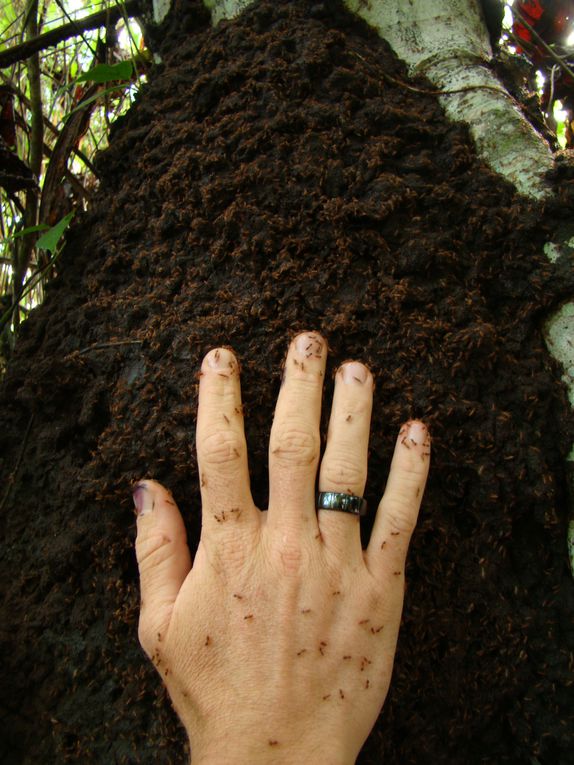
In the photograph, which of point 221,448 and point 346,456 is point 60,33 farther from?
point 346,456

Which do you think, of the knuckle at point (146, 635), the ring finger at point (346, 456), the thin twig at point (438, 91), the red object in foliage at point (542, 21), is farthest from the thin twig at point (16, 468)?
the red object in foliage at point (542, 21)

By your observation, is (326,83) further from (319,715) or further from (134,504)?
(319,715)

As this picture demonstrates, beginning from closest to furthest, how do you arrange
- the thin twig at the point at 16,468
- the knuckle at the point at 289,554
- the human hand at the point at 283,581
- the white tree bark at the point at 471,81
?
1. the human hand at the point at 283,581
2. the knuckle at the point at 289,554
3. the white tree bark at the point at 471,81
4. the thin twig at the point at 16,468

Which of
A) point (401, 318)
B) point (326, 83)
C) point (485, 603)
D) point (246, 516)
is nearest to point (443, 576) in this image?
point (485, 603)

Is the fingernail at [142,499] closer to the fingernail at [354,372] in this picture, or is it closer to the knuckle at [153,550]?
the knuckle at [153,550]

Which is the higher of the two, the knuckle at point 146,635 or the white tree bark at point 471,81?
the white tree bark at point 471,81

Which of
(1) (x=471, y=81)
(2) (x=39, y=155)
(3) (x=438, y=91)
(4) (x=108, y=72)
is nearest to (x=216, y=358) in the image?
(4) (x=108, y=72)
